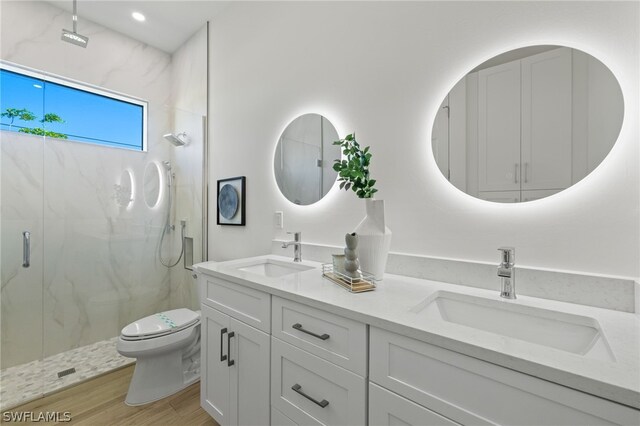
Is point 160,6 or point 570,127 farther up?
point 160,6

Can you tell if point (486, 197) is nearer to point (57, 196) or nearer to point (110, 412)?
point (110, 412)

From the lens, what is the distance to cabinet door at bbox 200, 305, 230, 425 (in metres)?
1.39

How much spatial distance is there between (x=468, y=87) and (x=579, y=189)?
1.86ft

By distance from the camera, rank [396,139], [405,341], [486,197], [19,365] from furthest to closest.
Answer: [19,365]
[396,139]
[486,197]
[405,341]

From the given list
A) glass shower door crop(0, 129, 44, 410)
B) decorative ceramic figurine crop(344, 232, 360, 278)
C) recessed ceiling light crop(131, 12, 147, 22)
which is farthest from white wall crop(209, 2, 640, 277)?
glass shower door crop(0, 129, 44, 410)

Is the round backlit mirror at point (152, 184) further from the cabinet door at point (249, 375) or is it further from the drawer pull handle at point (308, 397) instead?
the drawer pull handle at point (308, 397)

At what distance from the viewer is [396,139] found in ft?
4.54

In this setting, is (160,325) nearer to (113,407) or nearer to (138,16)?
(113,407)

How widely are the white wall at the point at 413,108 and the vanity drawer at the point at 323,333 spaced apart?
0.60 meters

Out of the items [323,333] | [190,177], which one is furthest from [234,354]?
[190,177]

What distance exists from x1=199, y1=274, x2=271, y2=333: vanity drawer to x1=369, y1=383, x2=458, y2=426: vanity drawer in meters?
0.51

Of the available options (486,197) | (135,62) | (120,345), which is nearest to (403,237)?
(486,197)

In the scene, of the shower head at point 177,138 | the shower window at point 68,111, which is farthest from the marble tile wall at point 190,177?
the shower window at point 68,111

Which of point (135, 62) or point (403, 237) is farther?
point (135, 62)
